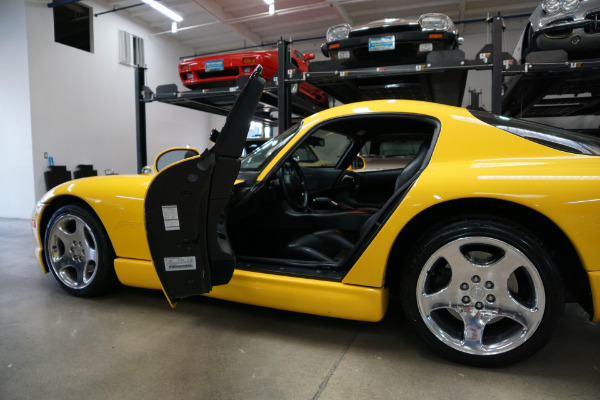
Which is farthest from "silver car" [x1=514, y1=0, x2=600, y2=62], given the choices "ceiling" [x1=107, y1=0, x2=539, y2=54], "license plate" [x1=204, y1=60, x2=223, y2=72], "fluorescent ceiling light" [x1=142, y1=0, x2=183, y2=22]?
"fluorescent ceiling light" [x1=142, y1=0, x2=183, y2=22]

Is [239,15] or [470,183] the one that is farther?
[239,15]

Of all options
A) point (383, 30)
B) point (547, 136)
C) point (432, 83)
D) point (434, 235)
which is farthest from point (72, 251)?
point (432, 83)

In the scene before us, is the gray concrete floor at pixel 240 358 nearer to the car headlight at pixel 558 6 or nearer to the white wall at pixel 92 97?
the car headlight at pixel 558 6

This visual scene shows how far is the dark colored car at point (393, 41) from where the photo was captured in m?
3.56

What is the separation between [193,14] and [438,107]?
943 cm

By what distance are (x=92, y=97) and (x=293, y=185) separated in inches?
302

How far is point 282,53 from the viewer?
158 inches

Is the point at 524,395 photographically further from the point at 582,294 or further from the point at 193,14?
the point at 193,14

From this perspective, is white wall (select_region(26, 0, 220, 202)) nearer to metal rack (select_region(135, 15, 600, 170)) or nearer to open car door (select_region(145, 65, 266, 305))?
metal rack (select_region(135, 15, 600, 170))

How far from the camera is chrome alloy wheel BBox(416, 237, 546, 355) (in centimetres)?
163

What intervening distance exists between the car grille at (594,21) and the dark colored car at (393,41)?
3.38ft

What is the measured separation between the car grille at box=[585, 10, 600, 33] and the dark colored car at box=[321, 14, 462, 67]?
1.03 metres

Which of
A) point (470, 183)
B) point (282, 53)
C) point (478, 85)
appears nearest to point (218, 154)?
point (470, 183)

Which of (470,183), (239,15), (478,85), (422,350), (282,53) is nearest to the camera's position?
(470,183)
